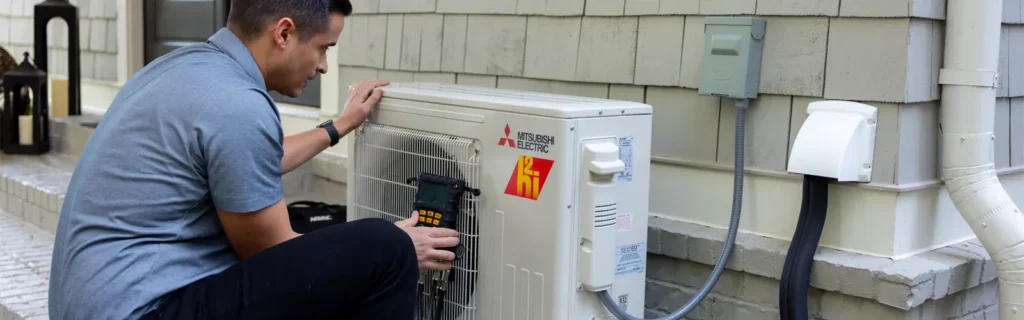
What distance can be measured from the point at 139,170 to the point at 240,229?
20 cm

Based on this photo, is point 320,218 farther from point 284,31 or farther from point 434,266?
point 284,31

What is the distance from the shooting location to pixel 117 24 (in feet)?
16.6

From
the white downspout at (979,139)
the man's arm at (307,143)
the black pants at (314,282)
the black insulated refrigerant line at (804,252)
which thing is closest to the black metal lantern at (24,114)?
the man's arm at (307,143)

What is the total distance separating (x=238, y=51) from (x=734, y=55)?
107cm

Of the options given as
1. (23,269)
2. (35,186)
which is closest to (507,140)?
(23,269)

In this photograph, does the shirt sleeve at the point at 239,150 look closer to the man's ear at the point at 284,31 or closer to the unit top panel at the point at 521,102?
the man's ear at the point at 284,31

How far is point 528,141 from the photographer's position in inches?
75.0

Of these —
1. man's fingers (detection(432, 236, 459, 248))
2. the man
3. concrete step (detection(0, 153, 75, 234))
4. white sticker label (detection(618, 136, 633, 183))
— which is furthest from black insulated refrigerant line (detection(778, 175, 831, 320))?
concrete step (detection(0, 153, 75, 234))

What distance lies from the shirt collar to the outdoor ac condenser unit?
45cm

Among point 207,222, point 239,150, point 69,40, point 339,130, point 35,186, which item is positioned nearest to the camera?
point 239,150

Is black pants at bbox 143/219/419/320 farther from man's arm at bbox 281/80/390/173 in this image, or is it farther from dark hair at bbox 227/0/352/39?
man's arm at bbox 281/80/390/173

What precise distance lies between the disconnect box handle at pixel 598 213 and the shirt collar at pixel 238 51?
25.5 inches

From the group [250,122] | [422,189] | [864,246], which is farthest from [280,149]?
[864,246]

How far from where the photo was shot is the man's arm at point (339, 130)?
2.25 meters
